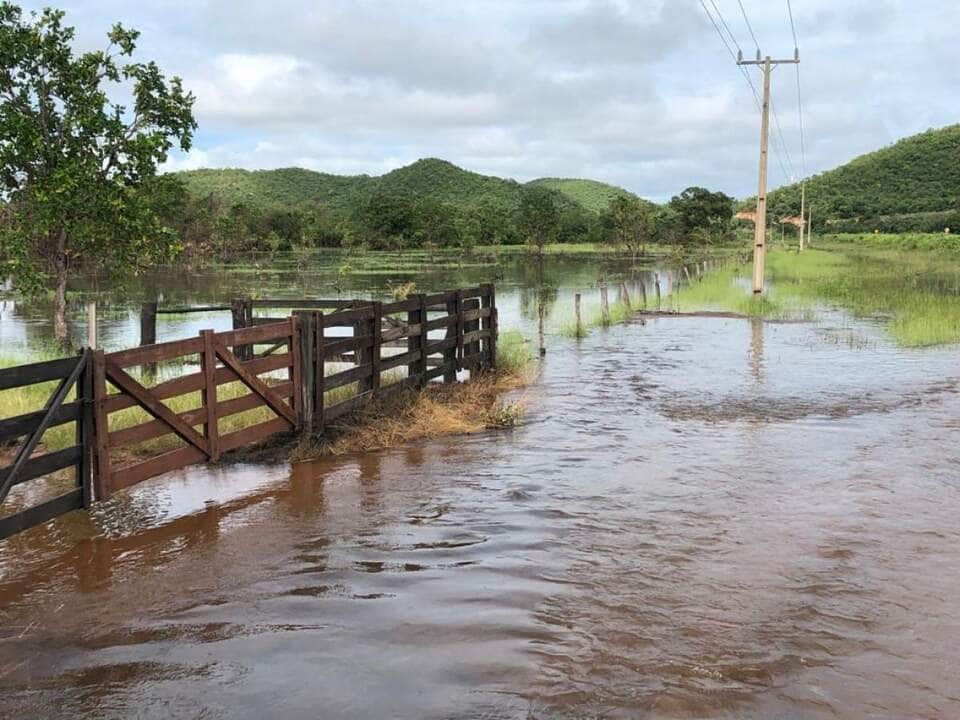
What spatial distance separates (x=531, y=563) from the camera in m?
6.09

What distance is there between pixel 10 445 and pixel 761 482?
795 cm

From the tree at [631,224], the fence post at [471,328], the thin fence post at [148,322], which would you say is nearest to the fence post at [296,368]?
the fence post at [471,328]

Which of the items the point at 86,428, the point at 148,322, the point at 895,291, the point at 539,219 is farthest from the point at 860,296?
the point at 539,219

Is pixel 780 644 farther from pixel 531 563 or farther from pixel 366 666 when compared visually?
pixel 366 666

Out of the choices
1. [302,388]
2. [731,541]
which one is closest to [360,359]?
[302,388]

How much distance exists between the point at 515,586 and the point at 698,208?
309 ft

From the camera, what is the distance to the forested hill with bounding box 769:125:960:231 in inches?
4569

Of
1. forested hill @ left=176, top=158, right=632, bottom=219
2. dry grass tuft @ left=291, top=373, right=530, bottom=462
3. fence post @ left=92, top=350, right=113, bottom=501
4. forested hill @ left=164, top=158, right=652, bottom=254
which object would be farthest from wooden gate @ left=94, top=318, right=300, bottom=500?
forested hill @ left=176, top=158, right=632, bottom=219

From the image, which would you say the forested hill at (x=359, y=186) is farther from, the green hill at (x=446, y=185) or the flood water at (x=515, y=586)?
the flood water at (x=515, y=586)

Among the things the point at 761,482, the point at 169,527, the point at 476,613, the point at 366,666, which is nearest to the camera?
the point at 366,666

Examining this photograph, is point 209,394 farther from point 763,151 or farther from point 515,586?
point 763,151

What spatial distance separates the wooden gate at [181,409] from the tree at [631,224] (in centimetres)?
7801

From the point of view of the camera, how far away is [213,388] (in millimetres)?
8070

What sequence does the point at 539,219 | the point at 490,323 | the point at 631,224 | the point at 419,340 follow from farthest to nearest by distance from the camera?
the point at 539,219 → the point at 631,224 → the point at 490,323 → the point at 419,340
